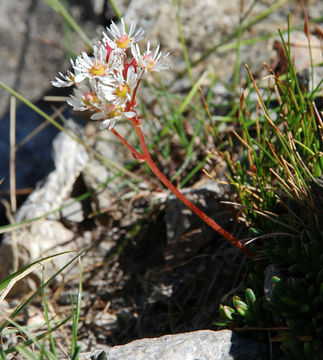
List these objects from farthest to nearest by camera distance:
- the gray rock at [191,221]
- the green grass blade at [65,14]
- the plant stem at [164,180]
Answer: the green grass blade at [65,14], the gray rock at [191,221], the plant stem at [164,180]

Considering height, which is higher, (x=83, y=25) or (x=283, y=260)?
(x=83, y=25)

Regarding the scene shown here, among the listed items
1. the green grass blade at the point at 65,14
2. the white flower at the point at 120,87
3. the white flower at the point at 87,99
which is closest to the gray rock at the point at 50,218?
the green grass blade at the point at 65,14

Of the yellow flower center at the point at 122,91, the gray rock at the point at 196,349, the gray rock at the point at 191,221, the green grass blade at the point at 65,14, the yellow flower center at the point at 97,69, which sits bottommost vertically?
the gray rock at the point at 196,349

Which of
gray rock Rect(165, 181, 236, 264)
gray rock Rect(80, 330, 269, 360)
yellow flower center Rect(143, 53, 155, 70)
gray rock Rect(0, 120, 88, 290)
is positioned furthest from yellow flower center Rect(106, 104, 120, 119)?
gray rock Rect(0, 120, 88, 290)

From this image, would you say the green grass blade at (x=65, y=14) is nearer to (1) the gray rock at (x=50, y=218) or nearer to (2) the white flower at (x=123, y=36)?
(1) the gray rock at (x=50, y=218)

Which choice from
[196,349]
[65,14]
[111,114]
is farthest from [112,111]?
[65,14]

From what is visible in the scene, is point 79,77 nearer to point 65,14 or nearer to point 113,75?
point 113,75

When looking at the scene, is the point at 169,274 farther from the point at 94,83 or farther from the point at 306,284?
the point at 94,83

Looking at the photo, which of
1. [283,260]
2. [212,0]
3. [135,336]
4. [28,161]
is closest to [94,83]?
[283,260]
